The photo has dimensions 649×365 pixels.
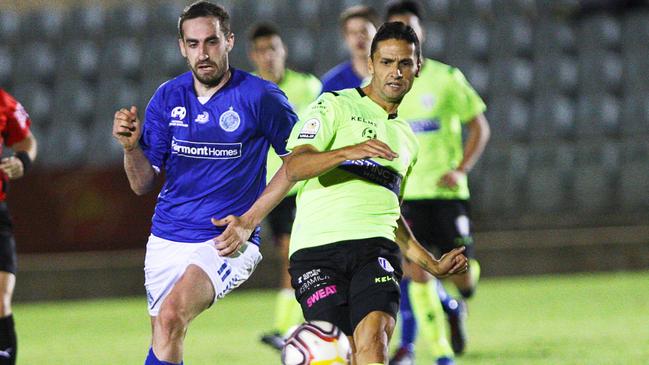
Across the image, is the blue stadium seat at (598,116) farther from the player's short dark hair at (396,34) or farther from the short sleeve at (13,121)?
the player's short dark hair at (396,34)

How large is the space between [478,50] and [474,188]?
1.97m

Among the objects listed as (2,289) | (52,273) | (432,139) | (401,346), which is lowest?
(52,273)

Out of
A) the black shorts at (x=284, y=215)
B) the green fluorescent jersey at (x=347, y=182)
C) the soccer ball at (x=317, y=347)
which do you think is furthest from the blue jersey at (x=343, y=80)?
the soccer ball at (x=317, y=347)

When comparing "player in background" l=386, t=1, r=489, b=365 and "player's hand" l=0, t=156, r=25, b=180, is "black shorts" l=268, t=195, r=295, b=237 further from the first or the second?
"player's hand" l=0, t=156, r=25, b=180

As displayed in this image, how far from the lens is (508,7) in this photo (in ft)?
53.5

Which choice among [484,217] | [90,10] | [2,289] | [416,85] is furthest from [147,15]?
[2,289]

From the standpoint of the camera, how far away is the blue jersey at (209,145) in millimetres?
5699

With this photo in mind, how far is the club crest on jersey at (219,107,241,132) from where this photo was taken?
5.70m

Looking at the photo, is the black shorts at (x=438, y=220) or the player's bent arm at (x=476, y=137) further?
the player's bent arm at (x=476, y=137)

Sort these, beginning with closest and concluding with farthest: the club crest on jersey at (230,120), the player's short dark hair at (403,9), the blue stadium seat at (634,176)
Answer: the club crest on jersey at (230,120) < the player's short dark hair at (403,9) < the blue stadium seat at (634,176)

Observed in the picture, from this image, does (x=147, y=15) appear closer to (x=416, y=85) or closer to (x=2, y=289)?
(x=416, y=85)

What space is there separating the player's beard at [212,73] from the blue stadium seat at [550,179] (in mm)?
10012

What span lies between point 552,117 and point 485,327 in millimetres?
5835

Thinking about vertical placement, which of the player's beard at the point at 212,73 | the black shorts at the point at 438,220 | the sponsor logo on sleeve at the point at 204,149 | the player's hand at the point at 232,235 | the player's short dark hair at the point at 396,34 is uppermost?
the player's short dark hair at the point at 396,34
